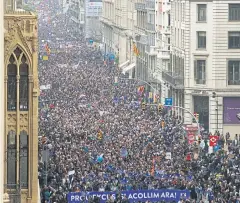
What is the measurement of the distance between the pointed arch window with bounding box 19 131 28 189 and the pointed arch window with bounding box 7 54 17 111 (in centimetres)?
105

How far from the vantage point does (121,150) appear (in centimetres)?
7119

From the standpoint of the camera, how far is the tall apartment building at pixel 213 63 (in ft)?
294

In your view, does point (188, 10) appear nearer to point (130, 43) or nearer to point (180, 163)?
point (180, 163)

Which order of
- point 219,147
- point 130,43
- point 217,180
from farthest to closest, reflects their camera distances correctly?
1. point 130,43
2. point 219,147
3. point 217,180

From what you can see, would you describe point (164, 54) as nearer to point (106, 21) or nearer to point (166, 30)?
point (166, 30)

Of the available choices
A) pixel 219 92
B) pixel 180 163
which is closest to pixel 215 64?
pixel 219 92

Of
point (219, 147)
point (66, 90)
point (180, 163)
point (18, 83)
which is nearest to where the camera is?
point (18, 83)

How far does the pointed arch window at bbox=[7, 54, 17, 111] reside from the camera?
148 ft

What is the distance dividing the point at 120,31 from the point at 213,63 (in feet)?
232

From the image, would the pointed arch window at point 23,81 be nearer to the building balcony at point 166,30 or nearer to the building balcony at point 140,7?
the building balcony at point 166,30

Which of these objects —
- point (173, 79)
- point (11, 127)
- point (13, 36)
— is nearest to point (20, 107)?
point (11, 127)

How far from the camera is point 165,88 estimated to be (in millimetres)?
108312

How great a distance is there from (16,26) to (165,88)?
63.0m

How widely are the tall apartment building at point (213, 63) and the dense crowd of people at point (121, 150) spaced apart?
2374mm
